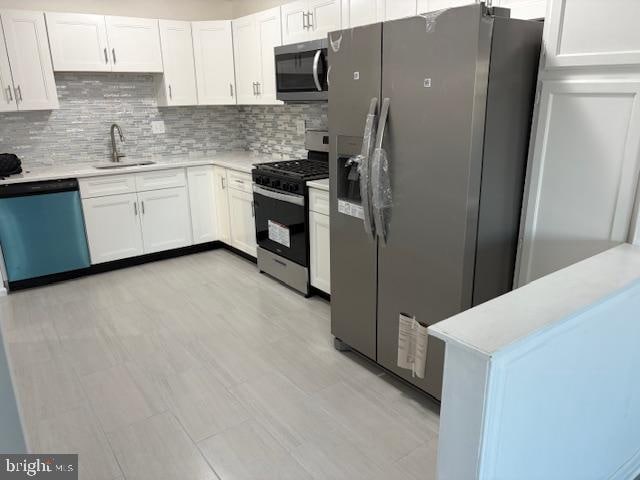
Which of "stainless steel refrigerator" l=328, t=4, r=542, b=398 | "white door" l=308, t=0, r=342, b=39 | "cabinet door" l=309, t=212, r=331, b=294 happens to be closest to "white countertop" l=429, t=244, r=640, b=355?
"stainless steel refrigerator" l=328, t=4, r=542, b=398

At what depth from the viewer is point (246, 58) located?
429 cm

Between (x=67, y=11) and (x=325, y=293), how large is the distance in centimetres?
333

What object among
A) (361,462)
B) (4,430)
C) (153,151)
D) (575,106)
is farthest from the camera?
(153,151)

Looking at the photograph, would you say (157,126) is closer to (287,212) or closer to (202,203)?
(202,203)

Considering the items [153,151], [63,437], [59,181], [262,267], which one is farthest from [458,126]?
[153,151]

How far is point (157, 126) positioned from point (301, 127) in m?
1.54

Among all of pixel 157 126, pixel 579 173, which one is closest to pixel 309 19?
pixel 157 126

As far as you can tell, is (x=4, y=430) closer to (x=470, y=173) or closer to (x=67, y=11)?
(x=470, y=173)

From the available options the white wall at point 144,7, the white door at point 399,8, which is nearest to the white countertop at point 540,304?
the white door at point 399,8

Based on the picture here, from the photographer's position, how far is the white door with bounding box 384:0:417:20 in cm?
262

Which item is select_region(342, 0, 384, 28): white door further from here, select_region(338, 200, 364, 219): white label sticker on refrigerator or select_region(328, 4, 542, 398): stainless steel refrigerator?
select_region(338, 200, 364, 219): white label sticker on refrigerator

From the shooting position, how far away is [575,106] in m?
1.83

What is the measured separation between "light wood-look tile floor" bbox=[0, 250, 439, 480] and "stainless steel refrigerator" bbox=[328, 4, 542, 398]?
0.36 m
